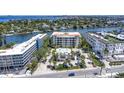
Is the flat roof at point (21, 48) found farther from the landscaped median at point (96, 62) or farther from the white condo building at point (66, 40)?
the landscaped median at point (96, 62)

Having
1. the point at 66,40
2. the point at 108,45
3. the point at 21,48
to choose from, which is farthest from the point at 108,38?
the point at 21,48

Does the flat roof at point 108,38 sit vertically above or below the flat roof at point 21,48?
above

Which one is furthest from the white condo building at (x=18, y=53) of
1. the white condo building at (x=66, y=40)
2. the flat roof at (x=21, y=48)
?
the white condo building at (x=66, y=40)

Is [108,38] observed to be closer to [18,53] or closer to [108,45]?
[108,45]

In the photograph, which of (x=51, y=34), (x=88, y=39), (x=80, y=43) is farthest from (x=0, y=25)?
(x=88, y=39)

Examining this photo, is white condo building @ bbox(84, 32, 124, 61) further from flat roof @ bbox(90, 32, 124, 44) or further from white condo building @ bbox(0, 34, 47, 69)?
white condo building @ bbox(0, 34, 47, 69)
